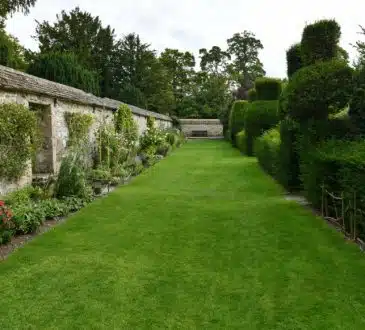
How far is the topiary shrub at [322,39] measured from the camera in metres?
9.28

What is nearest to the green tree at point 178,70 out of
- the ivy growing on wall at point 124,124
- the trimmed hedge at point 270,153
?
the ivy growing on wall at point 124,124

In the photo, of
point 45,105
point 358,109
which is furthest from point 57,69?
point 358,109

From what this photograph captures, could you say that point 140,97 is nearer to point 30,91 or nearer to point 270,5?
point 270,5

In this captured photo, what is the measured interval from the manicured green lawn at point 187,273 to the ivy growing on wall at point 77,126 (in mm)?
3957

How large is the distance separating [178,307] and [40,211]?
13.6 feet

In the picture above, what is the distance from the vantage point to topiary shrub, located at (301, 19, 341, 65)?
9281 millimetres

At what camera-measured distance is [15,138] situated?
26.4ft

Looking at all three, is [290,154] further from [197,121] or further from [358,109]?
[197,121]

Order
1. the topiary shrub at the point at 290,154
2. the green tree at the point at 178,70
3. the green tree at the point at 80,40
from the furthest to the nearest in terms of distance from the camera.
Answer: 1. the green tree at the point at 178,70
2. the green tree at the point at 80,40
3. the topiary shrub at the point at 290,154

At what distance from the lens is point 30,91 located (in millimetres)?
8891

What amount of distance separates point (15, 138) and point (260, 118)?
14186 mm

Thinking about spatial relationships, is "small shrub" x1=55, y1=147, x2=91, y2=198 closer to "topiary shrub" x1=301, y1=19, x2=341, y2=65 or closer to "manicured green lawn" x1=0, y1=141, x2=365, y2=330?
"manicured green lawn" x1=0, y1=141, x2=365, y2=330

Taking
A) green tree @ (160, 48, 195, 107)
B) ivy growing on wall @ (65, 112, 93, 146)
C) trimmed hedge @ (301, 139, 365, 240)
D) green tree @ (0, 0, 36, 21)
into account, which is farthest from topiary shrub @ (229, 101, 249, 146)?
green tree @ (160, 48, 195, 107)

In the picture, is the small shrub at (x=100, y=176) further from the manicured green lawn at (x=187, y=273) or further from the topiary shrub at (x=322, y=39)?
the topiary shrub at (x=322, y=39)
